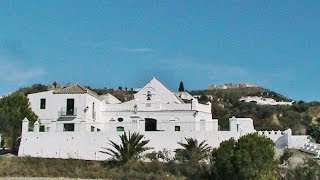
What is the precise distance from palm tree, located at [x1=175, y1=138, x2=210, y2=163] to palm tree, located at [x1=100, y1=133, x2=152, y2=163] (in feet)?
8.69

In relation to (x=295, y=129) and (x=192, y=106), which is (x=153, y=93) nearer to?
(x=192, y=106)

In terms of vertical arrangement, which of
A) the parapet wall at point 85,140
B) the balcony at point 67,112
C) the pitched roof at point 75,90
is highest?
the pitched roof at point 75,90

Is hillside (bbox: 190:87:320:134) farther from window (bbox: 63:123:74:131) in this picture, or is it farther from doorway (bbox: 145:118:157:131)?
window (bbox: 63:123:74:131)

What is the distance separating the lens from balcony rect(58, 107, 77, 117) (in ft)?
167

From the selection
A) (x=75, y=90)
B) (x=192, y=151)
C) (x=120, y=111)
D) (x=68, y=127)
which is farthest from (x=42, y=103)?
(x=192, y=151)

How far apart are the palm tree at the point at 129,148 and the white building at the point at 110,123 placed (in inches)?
45.5

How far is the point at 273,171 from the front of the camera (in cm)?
4156

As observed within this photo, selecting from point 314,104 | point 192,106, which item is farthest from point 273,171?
point 314,104

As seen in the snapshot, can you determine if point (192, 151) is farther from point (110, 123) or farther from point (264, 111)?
point (264, 111)

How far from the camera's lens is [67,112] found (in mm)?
51375

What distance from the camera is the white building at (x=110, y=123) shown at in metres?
47.4

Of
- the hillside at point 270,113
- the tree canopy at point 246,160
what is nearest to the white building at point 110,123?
the tree canopy at point 246,160

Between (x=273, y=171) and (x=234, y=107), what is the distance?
53.2 meters

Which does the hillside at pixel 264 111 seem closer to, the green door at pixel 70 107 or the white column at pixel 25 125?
the green door at pixel 70 107
